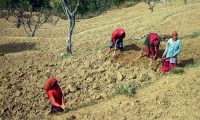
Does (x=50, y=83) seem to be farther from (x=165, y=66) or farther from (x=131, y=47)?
(x=131, y=47)

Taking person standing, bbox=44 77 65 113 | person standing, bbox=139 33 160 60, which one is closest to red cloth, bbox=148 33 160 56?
person standing, bbox=139 33 160 60

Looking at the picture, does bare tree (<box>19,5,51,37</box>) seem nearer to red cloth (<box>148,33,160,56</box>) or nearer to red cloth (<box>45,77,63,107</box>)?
red cloth (<box>148,33,160,56</box>)

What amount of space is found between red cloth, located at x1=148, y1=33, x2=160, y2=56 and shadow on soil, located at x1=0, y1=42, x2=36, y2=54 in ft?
36.0

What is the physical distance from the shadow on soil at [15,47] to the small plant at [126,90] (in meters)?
12.0

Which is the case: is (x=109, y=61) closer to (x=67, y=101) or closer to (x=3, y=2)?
(x=67, y=101)

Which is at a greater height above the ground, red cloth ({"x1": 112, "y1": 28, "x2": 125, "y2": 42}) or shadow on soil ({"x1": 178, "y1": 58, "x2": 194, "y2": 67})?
red cloth ({"x1": 112, "y1": 28, "x2": 125, "y2": 42})

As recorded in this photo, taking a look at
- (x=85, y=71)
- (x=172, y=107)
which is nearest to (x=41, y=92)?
(x=85, y=71)

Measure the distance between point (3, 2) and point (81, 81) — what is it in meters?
35.8

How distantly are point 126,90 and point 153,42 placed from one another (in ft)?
8.03

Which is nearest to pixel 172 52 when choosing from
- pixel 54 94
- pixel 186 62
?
pixel 186 62

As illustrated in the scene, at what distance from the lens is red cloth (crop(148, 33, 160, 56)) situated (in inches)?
469

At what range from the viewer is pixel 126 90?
10148 millimetres

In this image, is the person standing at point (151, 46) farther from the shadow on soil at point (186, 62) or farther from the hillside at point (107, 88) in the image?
the shadow on soil at point (186, 62)

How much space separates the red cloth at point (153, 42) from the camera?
11902mm
